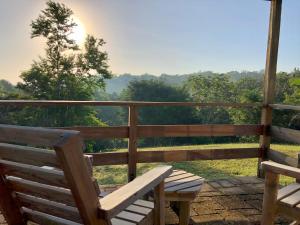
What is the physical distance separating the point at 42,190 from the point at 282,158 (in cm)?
294

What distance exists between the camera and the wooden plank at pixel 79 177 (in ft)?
3.33

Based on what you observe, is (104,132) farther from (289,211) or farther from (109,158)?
(289,211)

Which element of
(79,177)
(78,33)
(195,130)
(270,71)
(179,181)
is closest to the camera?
(79,177)

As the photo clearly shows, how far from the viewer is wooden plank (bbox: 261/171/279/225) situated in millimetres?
1847

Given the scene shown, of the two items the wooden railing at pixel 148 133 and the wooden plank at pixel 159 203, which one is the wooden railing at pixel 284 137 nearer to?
the wooden railing at pixel 148 133

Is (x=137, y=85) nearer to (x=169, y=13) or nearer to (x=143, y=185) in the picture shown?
(x=169, y=13)

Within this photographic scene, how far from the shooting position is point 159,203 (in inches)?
66.4

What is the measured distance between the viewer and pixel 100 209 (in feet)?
3.90

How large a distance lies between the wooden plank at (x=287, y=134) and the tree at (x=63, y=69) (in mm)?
17364

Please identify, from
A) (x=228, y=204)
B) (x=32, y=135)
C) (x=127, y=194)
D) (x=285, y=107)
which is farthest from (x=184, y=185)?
(x=285, y=107)

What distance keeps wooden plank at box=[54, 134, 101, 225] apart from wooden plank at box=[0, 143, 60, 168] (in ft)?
0.25

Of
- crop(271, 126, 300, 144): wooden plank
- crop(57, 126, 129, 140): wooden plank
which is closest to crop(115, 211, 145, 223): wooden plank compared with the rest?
crop(57, 126, 129, 140): wooden plank

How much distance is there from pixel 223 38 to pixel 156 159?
112 ft

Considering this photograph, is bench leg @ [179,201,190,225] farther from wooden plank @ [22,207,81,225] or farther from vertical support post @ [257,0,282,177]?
vertical support post @ [257,0,282,177]
